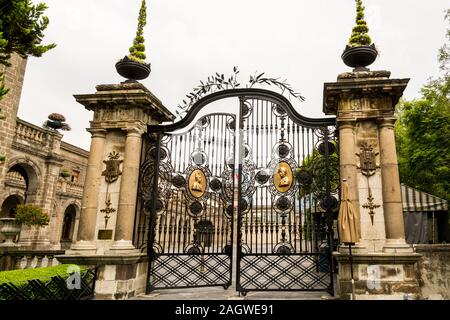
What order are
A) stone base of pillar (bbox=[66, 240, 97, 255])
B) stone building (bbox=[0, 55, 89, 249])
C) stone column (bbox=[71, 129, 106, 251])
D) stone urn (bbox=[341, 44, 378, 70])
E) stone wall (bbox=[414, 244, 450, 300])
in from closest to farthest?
stone base of pillar (bbox=[66, 240, 97, 255]) < stone wall (bbox=[414, 244, 450, 300]) < stone column (bbox=[71, 129, 106, 251]) < stone urn (bbox=[341, 44, 378, 70]) < stone building (bbox=[0, 55, 89, 249])

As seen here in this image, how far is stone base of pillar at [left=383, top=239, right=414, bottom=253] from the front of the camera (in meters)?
7.00

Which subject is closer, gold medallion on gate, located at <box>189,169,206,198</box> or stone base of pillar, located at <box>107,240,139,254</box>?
stone base of pillar, located at <box>107,240,139,254</box>

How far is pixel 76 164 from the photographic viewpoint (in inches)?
1215

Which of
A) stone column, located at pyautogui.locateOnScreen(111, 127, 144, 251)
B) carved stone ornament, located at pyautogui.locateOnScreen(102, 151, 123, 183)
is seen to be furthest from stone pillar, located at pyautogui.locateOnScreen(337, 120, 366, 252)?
carved stone ornament, located at pyautogui.locateOnScreen(102, 151, 123, 183)

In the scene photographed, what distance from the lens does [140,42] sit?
9758 millimetres

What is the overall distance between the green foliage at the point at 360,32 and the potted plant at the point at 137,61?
597cm

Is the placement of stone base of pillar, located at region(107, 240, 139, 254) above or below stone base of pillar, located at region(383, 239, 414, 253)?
below

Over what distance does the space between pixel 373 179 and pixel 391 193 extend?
0.52m

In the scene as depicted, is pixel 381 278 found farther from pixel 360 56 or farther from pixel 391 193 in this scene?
pixel 360 56

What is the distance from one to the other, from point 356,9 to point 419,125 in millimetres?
8904

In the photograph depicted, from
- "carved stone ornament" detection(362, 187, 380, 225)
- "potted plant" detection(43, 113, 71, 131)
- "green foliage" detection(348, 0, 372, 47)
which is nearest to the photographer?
"carved stone ornament" detection(362, 187, 380, 225)

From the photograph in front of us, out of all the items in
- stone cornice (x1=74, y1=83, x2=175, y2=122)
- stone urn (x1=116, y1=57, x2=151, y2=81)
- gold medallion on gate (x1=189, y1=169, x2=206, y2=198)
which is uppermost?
stone urn (x1=116, y1=57, x2=151, y2=81)

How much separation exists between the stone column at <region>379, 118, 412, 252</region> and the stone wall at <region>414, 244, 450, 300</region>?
171cm

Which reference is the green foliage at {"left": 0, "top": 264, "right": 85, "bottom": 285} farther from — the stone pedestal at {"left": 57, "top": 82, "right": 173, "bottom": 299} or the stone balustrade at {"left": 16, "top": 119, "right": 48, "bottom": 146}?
the stone balustrade at {"left": 16, "top": 119, "right": 48, "bottom": 146}
